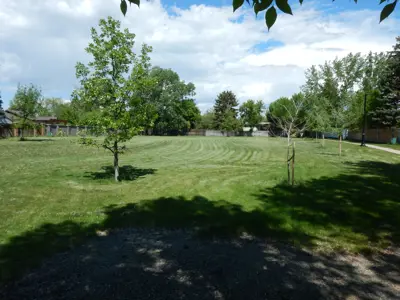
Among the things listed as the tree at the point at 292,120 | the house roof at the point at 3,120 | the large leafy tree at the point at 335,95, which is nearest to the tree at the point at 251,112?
the large leafy tree at the point at 335,95

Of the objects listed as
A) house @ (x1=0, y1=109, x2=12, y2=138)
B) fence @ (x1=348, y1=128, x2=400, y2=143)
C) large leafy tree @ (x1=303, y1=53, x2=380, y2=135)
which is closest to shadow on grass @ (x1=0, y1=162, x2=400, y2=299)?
large leafy tree @ (x1=303, y1=53, x2=380, y2=135)

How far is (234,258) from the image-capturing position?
5.56 metres

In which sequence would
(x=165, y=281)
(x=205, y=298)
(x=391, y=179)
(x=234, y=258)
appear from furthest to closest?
(x=391, y=179) < (x=234, y=258) < (x=165, y=281) < (x=205, y=298)

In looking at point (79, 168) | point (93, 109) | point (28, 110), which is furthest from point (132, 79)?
point (28, 110)

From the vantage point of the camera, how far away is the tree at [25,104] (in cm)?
4275

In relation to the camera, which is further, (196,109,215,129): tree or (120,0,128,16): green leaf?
(196,109,215,129): tree

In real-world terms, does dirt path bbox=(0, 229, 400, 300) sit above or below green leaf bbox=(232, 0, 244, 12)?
below

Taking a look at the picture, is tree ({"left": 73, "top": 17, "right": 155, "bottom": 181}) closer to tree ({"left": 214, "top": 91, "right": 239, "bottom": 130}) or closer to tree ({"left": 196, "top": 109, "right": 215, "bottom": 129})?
tree ({"left": 214, "top": 91, "right": 239, "bottom": 130})

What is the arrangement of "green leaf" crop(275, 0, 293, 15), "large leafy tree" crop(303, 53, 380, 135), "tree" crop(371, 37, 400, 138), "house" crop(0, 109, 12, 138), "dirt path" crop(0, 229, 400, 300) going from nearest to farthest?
"green leaf" crop(275, 0, 293, 15), "dirt path" crop(0, 229, 400, 300), "large leafy tree" crop(303, 53, 380, 135), "tree" crop(371, 37, 400, 138), "house" crop(0, 109, 12, 138)

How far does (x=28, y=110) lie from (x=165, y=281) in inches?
1779

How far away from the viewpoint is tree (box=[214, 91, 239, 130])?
9394cm

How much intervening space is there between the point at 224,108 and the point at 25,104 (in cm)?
6216

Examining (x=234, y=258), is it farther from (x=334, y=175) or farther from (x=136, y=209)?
(x=334, y=175)

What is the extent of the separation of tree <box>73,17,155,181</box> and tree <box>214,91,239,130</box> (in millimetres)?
80238
